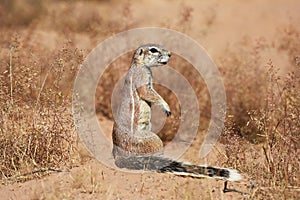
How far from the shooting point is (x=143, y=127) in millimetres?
4656

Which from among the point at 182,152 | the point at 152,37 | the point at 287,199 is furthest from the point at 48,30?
the point at 287,199

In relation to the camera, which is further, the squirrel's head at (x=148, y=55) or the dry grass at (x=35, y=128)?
the dry grass at (x=35, y=128)

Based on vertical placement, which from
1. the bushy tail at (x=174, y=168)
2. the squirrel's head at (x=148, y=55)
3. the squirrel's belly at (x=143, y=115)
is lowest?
the bushy tail at (x=174, y=168)

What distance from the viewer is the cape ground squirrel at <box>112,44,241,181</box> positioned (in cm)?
460

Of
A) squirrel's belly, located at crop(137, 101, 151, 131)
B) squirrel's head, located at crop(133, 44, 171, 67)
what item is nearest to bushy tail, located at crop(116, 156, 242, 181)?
squirrel's belly, located at crop(137, 101, 151, 131)

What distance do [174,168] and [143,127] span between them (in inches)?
15.5

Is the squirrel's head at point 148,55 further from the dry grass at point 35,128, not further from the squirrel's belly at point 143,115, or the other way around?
the dry grass at point 35,128

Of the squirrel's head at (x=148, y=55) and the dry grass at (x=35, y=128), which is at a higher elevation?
the squirrel's head at (x=148, y=55)

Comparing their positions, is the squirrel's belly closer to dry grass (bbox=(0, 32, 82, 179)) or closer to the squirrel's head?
the squirrel's head

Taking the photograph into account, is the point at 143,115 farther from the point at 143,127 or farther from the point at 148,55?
the point at 148,55

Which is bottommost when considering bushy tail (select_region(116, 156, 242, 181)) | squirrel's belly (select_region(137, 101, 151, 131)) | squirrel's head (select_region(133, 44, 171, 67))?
bushy tail (select_region(116, 156, 242, 181))

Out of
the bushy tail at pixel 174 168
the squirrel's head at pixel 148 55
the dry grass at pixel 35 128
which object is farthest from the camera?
the dry grass at pixel 35 128

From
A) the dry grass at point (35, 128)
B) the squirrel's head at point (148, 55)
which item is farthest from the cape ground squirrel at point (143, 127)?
the dry grass at point (35, 128)

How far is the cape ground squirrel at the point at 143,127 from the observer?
4.60 meters
